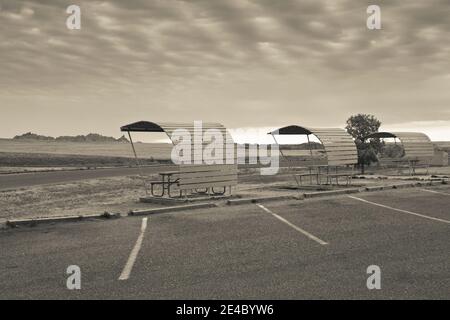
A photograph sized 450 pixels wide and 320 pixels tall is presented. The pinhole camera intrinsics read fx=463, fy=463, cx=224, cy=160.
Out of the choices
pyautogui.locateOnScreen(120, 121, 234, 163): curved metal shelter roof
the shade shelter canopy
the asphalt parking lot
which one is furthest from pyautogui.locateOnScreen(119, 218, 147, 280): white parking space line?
pyautogui.locateOnScreen(120, 121, 234, 163): curved metal shelter roof

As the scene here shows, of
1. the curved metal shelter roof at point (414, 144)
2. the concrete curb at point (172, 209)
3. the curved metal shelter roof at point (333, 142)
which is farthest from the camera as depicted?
the curved metal shelter roof at point (414, 144)

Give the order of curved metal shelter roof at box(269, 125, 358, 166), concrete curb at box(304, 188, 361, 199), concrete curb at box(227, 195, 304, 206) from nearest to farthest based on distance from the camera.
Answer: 1. concrete curb at box(227, 195, 304, 206)
2. concrete curb at box(304, 188, 361, 199)
3. curved metal shelter roof at box(269, 125, 358, 166)

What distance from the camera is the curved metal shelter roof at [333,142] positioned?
19281mm

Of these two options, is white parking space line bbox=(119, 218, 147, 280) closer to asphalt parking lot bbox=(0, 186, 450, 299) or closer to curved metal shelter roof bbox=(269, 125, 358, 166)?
asphalt parking lot bbox=(0, 186, 450, 299)

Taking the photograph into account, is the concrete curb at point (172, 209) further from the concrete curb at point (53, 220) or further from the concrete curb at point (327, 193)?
the concrete curb at point (327, 193)

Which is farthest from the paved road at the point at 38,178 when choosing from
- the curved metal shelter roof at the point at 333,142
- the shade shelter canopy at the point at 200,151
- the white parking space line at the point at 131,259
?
the white parking space line at the point at 131,259

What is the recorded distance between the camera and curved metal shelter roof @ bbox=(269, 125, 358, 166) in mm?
19281

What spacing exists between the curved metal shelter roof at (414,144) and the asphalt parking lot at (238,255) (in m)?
14.4

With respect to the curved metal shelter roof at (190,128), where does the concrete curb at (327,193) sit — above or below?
below

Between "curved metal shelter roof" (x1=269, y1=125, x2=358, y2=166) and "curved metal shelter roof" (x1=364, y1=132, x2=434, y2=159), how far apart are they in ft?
20.5

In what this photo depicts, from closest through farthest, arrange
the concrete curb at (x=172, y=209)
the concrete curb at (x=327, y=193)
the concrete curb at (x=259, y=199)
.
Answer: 1. the concrete curb at (x=172, y=209)
2. the concrete curb at (x=259, y=199)
3. the concrete curb at (x=327, y=193)
